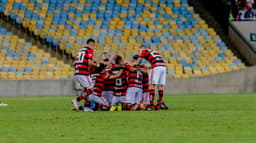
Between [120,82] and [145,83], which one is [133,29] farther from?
[120,82]

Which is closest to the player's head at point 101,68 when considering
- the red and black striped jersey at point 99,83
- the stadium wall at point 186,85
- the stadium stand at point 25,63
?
the red and black striped jersey at point 99,83

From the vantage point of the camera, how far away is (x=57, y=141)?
32.7 ft

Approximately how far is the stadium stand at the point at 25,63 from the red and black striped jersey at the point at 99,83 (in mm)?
13599

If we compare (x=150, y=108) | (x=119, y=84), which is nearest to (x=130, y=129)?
(x=150, y=108)

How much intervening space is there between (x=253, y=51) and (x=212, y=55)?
A: 2066 mm

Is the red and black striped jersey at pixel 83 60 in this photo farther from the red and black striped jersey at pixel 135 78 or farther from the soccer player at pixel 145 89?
the soccer player at pixel 145 89

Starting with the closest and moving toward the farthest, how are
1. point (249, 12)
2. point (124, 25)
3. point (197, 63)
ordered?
1. point (197, 63)
2. point (124, 25)
3. point (249, 12)

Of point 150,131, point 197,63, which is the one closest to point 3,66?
point 197,63

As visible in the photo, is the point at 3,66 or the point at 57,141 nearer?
the point at 57,141

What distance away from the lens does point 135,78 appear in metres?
19.1

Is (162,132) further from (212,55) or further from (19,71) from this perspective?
(212,55)

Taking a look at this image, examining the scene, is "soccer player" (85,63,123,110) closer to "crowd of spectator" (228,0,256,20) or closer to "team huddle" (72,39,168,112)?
"team huddle" (72,39,168,112)

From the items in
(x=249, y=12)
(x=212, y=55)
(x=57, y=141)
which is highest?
(x=249, y=12)

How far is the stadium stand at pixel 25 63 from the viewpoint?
3228cm
